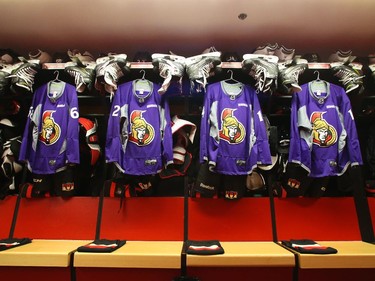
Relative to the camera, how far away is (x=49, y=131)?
1.88 m

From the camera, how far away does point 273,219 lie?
1817 mm

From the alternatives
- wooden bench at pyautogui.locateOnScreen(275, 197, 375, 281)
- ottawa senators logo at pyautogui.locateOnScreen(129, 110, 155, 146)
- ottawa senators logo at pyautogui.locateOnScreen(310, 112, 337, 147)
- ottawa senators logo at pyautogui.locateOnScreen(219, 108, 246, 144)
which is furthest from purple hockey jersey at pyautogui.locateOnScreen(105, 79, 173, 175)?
ottawa senators logo at pyautogui.locateOnScreen(310, 112, 337, 147)

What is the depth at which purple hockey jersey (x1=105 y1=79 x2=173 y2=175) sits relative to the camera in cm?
180

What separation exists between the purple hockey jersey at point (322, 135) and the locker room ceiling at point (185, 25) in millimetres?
657

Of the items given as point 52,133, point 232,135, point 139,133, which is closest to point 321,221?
point 232,135

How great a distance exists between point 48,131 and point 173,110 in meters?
1.09

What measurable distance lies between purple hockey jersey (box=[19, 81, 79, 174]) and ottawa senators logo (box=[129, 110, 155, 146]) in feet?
1.33

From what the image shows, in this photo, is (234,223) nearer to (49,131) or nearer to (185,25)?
(49,131)

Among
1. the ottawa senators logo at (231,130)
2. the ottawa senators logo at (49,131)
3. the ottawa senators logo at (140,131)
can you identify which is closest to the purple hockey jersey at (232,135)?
the ottawa senators logo at (231,130)

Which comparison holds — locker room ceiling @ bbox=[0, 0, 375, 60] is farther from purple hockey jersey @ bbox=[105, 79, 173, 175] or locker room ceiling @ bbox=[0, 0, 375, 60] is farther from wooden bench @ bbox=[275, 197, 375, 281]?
wooden bench @ bbox=[275, 197, 375, 281]

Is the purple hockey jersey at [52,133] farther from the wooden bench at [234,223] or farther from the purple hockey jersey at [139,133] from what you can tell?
the wooden bench at [234,223]

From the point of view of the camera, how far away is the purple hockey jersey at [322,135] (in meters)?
1.81

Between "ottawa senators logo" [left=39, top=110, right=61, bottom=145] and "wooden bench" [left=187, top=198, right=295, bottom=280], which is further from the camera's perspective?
"ottawa senators logo" [left=39, top=110, right=61, bottom=145]
